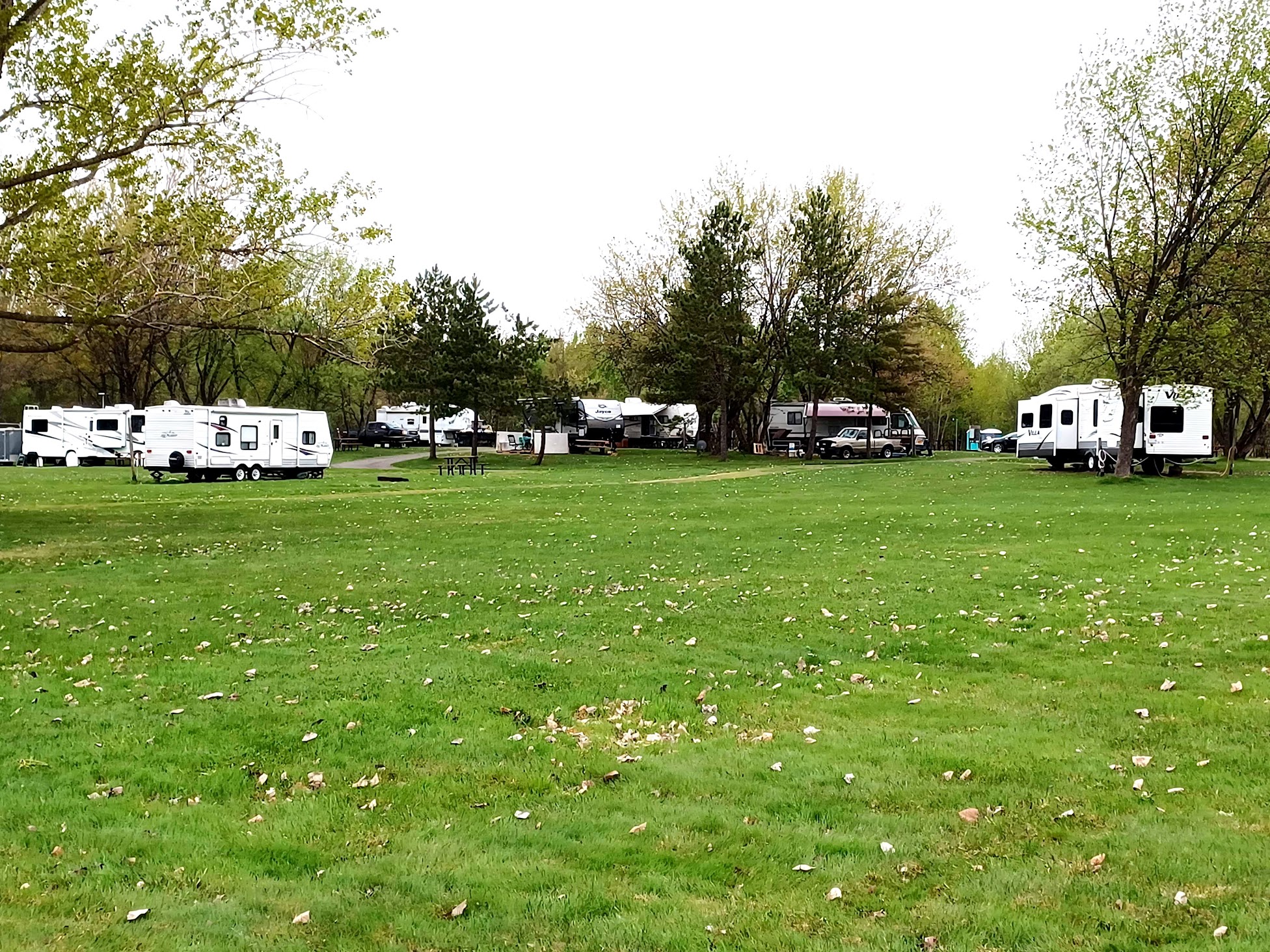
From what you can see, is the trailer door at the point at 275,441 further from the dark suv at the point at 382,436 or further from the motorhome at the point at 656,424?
the dark suv at the point at 382,436

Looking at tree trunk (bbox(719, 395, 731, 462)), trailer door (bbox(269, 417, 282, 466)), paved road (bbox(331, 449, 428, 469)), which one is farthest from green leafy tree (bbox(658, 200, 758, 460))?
trailer door (bbox(269, 417, 282, 466))

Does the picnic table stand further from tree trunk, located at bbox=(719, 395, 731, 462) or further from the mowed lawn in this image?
the mowed lawn

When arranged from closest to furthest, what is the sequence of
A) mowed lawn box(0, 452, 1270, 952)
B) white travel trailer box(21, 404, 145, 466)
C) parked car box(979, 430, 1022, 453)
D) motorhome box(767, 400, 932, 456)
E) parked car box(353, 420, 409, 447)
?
mowed lawn box(0, 452, 1270, 952) < white travel trailer box(21, 404, 145, 466) < motorhome box(767, 400, 932, 456) < parked car box(979, 430, 1022, 453) < parked car box(353, 420, 409, 447)

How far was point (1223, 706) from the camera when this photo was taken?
20.6 feet

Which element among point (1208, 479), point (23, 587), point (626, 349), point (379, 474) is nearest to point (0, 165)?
point (23, 587)

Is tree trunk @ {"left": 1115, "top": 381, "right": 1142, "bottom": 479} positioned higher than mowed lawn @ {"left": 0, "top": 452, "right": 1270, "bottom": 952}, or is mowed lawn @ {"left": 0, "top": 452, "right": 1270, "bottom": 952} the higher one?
tree trunk @ {"left": 1115, "top": 381, "right": 1142, "bottom": 479}

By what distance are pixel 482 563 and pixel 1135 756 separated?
9370 mm

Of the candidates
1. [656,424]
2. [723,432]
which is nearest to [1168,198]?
[723,432]

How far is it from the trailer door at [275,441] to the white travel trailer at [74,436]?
13381 mm

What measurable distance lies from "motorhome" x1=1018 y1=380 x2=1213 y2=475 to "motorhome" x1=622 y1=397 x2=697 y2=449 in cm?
2999

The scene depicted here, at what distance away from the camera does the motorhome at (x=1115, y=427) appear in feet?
109

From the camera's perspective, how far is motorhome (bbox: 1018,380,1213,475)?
3325 cm

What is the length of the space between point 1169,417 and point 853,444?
19.8 m

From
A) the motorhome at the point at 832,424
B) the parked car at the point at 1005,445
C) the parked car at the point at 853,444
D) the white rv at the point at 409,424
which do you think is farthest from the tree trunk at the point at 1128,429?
the white rv at the point at 409,424
